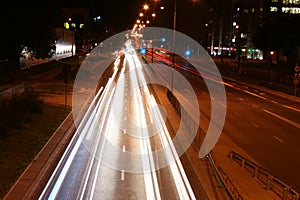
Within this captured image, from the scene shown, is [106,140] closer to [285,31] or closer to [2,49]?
[2,49]

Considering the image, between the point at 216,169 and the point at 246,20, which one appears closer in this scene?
the point at 216,169

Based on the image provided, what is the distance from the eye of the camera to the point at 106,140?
2277 centimetres

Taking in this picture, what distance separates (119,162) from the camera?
18.4 m

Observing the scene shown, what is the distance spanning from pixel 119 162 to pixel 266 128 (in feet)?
40.1

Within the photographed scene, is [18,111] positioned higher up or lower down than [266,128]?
higher up

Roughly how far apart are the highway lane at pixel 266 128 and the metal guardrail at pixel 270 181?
1.32 m

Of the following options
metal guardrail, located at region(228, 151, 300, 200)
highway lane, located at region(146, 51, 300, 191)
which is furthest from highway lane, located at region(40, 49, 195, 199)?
highway lane, located at region(146, 51, 300, 191)

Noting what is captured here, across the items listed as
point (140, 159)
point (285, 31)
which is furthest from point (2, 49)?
point (285, 31)

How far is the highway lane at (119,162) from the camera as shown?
1432cm

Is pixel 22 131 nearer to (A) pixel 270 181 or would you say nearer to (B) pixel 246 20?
(A) pixel 270 181

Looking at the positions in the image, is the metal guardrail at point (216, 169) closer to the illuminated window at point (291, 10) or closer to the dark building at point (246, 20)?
the dark building at point (246, 20)

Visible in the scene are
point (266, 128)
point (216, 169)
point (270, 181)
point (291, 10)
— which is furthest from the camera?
point (291, 10)

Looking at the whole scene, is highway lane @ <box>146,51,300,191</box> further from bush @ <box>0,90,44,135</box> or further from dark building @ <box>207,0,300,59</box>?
dark building @ <box>207,0,300,59</box>

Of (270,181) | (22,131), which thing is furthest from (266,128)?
(22,131)
